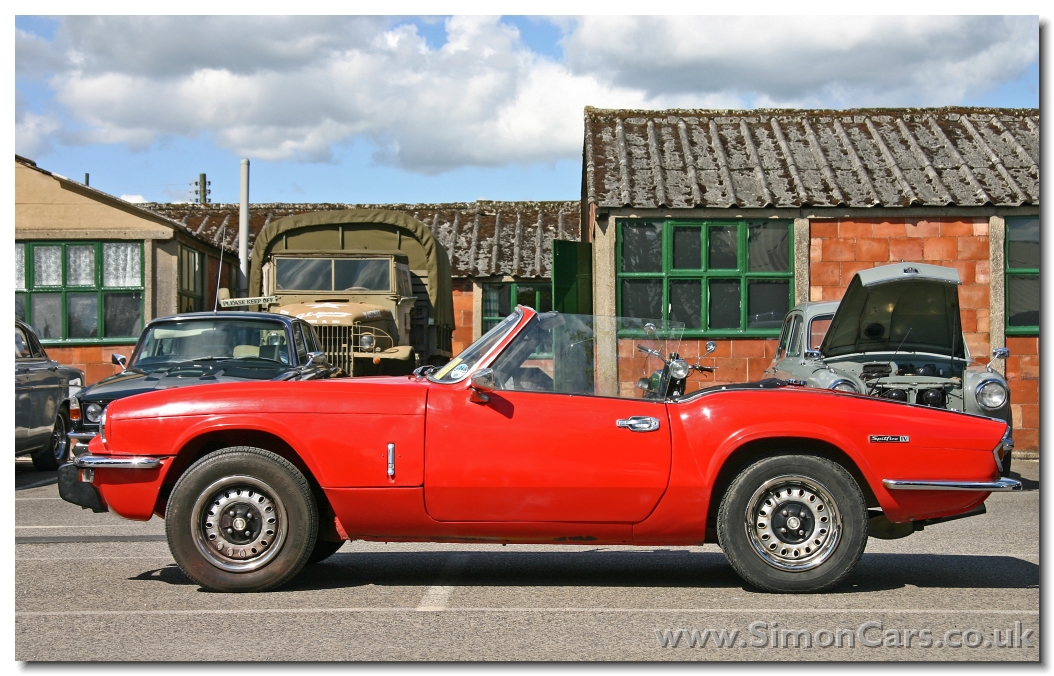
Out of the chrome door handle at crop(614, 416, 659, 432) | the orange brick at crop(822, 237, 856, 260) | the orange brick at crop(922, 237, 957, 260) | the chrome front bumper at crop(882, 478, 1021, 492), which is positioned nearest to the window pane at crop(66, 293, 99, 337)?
the orange brick at crop(822, 237, 856, 260)

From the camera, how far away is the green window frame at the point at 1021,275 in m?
16.8

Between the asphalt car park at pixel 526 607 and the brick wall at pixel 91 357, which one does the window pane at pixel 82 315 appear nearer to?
the brick wall at pixel 91 357

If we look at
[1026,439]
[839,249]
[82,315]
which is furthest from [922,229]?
[82,315]

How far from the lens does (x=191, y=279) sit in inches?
870

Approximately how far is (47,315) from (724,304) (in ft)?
40.7

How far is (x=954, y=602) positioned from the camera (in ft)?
19.0

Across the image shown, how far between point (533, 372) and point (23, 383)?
8.39 metres

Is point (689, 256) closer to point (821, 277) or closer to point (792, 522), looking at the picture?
point (821, 277)

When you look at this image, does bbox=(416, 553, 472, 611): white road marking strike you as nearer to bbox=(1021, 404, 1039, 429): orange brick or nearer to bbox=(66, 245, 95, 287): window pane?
bbox=(1021, 404, 1039, 429): orange brick

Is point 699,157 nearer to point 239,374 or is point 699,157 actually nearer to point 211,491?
point 239,374

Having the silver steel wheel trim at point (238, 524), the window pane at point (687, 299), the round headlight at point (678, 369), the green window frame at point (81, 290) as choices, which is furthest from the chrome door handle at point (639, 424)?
the green window frame at point (81, 290)

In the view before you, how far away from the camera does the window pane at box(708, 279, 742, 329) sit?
1706 centimetres

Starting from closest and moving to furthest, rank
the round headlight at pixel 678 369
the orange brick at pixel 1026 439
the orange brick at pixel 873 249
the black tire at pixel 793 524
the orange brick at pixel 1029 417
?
the black tire at pixel 793 524 → the round headlight at pixel 678 369 → the orange brick at pixel 1026 439 → the orange brick at pixel 1029 417 → the orange brick at pixel 873 249

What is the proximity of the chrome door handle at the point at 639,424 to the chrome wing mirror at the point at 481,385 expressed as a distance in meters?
0.69
